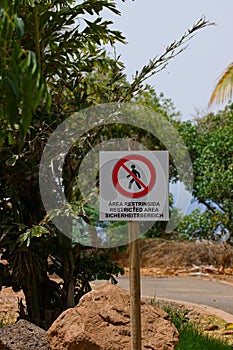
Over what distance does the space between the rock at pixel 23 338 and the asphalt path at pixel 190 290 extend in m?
3.39

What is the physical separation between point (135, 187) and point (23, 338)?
1.21 metres

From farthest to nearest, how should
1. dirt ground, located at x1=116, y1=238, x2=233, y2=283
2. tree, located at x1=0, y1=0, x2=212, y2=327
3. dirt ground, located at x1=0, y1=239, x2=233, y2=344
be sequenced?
dirt ground, located at x1=116, y1=238, x2=233, y2=283 < dirt ground, located at x1=0, y1=239, x2=233, y2=344 < tree, located at x1=0, y1=0, x2=212, y2=327

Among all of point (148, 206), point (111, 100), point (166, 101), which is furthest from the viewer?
point (166, 101)

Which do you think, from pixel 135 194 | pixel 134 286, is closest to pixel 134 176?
pixel 135 194

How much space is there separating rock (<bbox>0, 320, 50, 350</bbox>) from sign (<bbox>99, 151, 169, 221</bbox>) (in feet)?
3.06

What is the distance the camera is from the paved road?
841cm

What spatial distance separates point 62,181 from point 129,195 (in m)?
1.30

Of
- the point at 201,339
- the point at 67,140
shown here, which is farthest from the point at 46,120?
the point at 201,339

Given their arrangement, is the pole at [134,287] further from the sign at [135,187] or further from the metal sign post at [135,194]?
the sign at [135,187]

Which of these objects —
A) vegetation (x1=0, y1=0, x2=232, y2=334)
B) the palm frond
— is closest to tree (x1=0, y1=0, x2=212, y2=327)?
vegetation (x1=0, y1=0, x2=232, y2=334)

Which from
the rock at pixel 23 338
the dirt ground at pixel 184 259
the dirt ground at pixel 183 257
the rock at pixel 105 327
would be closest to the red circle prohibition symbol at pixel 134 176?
the rock at pixel 105 327

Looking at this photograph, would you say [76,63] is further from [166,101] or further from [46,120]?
[166,101]

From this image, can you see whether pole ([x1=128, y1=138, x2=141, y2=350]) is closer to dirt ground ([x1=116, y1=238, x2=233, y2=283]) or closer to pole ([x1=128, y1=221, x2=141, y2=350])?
pole ([x1=128, y1=221, x2=141, y2=350])

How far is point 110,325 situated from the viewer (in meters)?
4.37
